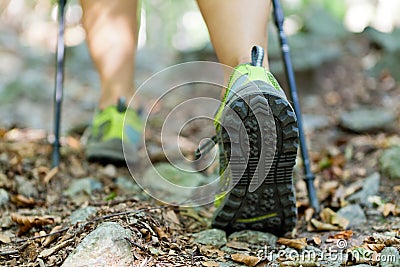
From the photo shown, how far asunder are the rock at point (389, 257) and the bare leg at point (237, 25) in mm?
549

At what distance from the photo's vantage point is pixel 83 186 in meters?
1.84

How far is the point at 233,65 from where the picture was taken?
134cm

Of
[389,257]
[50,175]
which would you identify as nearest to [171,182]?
[50,175]

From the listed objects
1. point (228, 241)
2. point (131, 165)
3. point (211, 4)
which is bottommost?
point (228, 241)

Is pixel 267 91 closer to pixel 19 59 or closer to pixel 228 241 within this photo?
pixel 228 241

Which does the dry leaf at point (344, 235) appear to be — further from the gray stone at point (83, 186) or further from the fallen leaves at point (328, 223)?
the gray stone at point (83, 186)

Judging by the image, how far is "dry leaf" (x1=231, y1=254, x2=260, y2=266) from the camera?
121 cm

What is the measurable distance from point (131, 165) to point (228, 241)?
0.71m

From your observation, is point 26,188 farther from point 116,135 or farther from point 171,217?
point 171,217

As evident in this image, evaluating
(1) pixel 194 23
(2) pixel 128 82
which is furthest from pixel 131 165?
(1) pixel 194 23

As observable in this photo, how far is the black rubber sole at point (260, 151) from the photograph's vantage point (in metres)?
1.20

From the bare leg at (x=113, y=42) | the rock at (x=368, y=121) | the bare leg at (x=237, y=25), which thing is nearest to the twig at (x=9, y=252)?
the bare leg at (x=237, y=25)

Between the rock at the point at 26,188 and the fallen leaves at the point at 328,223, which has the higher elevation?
the rock at the point at 26,188

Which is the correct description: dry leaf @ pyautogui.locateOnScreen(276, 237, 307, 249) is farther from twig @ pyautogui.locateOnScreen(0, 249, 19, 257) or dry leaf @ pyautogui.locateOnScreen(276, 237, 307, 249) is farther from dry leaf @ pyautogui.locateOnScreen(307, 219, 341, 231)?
twig @ pyautogui.locateOnScreen(0, 249, 19, 257)
